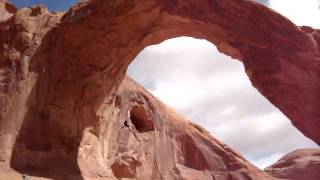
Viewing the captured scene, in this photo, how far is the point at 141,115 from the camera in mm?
25328

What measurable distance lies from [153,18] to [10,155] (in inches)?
200

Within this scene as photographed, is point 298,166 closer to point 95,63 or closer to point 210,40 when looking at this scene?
point 95,63

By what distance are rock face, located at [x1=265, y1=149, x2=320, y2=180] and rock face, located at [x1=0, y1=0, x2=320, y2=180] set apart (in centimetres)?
2304

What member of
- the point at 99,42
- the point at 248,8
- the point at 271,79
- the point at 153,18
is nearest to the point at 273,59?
the point at 271,79

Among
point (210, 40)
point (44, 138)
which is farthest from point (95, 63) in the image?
point (210, 40)

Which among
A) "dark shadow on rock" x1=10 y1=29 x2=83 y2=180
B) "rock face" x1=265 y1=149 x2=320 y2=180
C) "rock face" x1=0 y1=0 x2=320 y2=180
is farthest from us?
"rock face" x1=265 y1=149 x2=320 y2=180

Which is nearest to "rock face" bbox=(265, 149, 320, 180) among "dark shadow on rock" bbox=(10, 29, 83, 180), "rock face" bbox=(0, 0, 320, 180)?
"rock face" bbox=(0, 0, 320, 180)

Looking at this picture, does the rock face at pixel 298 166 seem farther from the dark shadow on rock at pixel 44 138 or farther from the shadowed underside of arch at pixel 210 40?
the dark shadow on rock at pixel 44 138

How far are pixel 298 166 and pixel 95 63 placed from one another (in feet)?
85.2

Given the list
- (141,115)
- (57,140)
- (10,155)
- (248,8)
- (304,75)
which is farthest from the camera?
(141,115)

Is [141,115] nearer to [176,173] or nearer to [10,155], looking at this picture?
[176,173]

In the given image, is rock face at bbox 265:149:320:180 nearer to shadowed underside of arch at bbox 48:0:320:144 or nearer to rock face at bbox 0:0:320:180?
rock face at bbox 0:0:320:180

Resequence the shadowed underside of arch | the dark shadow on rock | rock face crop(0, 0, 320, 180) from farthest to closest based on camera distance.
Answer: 1. the dark shadow on rock
2. rock face crop(0, 0, 320, 180)
3. the shadowed underside of arch

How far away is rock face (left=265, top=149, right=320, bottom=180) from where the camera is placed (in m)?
34.5
